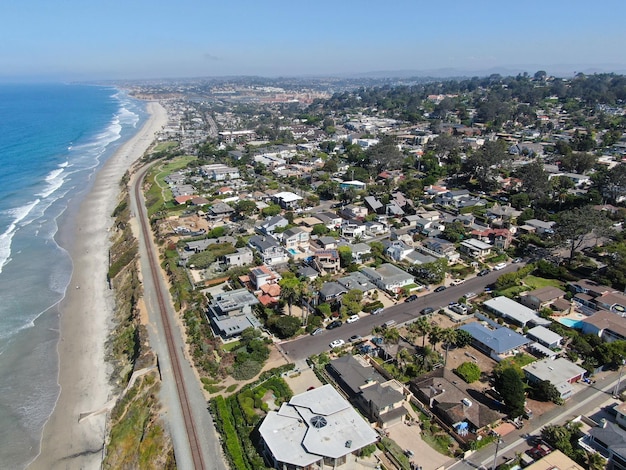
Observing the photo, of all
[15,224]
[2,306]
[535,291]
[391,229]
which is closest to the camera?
[535,291]

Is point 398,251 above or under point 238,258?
above

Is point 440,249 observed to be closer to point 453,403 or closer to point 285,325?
point 285,325

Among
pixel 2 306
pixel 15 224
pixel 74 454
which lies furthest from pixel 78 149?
pixel 74 454

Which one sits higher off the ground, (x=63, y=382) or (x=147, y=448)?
(x=147, y=448)

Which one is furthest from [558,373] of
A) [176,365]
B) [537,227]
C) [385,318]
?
[537,227]

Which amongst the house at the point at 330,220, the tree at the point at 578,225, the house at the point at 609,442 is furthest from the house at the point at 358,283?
the tree at the point at 578,225

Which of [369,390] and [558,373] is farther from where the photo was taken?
[558,373]

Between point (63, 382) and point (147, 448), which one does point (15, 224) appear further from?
point (147, 448)
